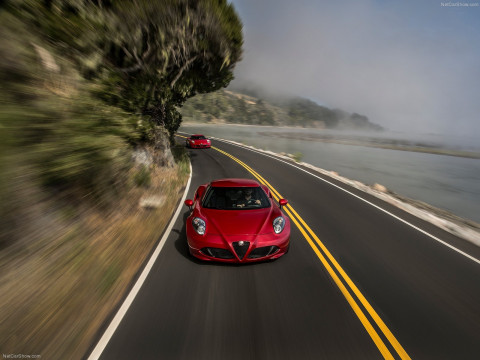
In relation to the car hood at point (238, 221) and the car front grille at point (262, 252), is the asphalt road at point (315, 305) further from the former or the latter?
the car hood at point (238, 221)

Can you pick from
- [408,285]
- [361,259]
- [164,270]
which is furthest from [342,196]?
[164,270]

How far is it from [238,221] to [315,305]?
6.47 feet

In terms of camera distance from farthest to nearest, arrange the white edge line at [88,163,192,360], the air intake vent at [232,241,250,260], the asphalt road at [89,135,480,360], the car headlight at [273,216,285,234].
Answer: the car headlight at [273,216,285,234] → the air intake vent at [232,241,250,260] → the asphalt road at [89,135,480,360] → the white edge line at [88,163,192,360]

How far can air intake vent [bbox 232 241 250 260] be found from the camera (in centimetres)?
473

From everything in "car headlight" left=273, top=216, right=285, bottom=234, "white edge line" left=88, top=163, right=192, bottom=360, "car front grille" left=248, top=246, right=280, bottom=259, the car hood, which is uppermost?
the car hood

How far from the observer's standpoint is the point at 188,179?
1395 cm

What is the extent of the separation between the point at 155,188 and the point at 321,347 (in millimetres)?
8831

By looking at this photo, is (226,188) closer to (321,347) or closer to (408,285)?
(321,347)

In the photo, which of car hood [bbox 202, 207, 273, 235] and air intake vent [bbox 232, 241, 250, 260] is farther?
car hood [bbox 202, 207, 273, 235]

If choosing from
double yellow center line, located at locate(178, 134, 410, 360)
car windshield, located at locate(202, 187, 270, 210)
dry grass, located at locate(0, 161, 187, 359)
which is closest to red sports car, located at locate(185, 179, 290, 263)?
car windshield, located at locate(202, 187, 270, 210)

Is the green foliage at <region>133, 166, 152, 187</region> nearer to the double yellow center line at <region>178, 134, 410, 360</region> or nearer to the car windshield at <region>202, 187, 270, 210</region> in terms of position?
the car windshield at <region>202, 187, 270, 210</region>

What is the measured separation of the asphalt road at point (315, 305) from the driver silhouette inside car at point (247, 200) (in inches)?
54.0

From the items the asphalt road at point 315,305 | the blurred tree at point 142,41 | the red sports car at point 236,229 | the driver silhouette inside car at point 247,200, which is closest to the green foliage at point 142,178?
the blurred tree at point 142,41

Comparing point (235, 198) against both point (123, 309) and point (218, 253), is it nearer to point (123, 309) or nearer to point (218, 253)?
point (218, 253)
